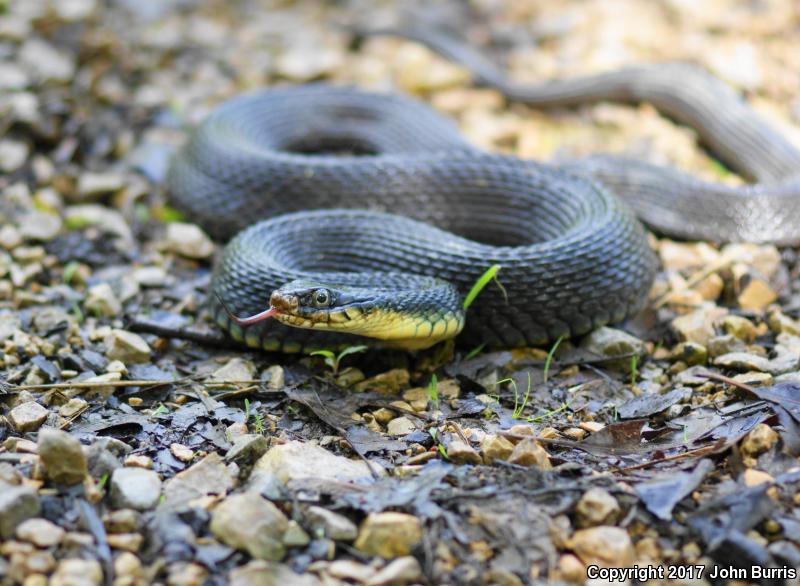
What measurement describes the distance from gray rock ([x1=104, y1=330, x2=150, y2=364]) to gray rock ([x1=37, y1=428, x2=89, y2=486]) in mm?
1589

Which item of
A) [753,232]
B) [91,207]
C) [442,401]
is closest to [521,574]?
[442,401]

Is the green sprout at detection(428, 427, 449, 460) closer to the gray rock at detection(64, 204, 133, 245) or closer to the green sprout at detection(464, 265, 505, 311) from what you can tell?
the green sprout at detection(464, 265, 505, 311)

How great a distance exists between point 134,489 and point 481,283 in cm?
267

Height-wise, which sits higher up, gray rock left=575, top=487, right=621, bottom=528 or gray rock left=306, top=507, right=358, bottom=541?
gray rock left=575, top=487, right=621, bottom=528

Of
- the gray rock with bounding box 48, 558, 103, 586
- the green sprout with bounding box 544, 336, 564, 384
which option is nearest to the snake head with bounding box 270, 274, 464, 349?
the green sprout with bounding box 544, 336, 564, 384

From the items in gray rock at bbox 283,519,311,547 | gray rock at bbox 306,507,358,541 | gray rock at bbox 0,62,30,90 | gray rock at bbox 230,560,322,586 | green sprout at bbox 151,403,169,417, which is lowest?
green sprout at bbox 151,403,169,417

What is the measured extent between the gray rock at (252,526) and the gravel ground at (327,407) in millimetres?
13

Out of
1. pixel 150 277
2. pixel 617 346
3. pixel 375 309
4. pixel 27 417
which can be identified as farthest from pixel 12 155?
pixel 617 346

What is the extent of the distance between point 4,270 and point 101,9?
17.1 ft

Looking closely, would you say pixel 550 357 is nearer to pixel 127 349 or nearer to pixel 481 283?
pixel 481 283

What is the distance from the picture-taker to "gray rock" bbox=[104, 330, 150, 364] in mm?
5457

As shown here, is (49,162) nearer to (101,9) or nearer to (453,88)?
(101,9)

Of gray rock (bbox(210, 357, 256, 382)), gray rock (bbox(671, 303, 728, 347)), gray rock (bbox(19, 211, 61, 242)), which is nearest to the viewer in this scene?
gray rock (bbox(210, 357, 256, 382))

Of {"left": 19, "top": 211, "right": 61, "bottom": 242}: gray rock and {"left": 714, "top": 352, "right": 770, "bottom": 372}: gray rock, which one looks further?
{"left": 19, "top": 211, "right": 61, "bottom": 242}: gray rock
